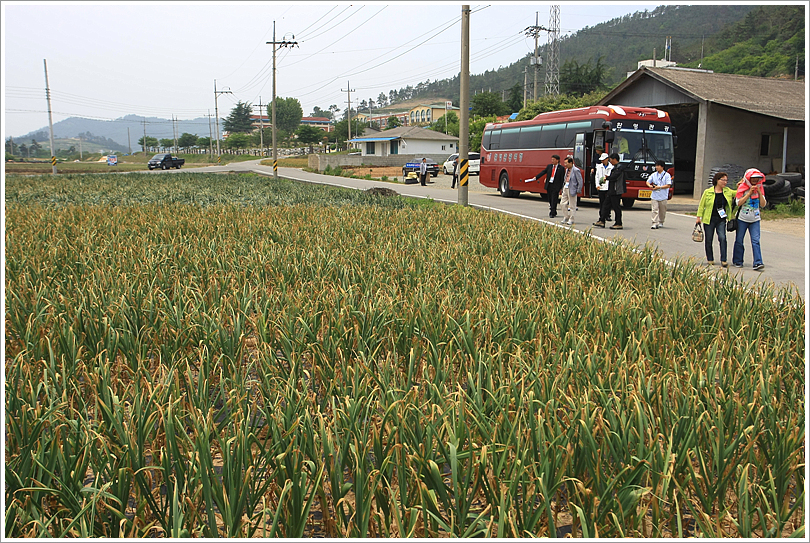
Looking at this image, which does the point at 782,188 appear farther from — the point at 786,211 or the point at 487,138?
the point at 487,138

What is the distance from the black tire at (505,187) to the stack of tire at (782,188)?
854 cm

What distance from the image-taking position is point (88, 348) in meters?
4.37

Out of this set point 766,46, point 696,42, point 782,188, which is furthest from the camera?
point 696,42

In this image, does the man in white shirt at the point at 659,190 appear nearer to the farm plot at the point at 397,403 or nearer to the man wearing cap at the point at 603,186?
the man wearing cap at the point at 603,186

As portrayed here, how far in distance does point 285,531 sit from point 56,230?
8.54 m

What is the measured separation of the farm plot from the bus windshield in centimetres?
1381

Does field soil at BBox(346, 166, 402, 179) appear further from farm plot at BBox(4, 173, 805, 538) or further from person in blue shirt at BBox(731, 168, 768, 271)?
farm plot at BBox(4, 173, 805, 538)

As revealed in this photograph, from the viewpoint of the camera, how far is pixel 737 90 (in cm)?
2520

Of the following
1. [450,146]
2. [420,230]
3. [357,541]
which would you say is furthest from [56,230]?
[450,146]

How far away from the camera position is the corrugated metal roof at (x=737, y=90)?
2248 cm

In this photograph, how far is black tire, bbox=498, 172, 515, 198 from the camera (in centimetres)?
2525

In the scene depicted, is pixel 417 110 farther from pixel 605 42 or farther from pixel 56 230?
pixel 56 230

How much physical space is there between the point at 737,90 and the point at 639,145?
793cm

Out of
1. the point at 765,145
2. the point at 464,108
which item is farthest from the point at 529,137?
the point at 765,145
